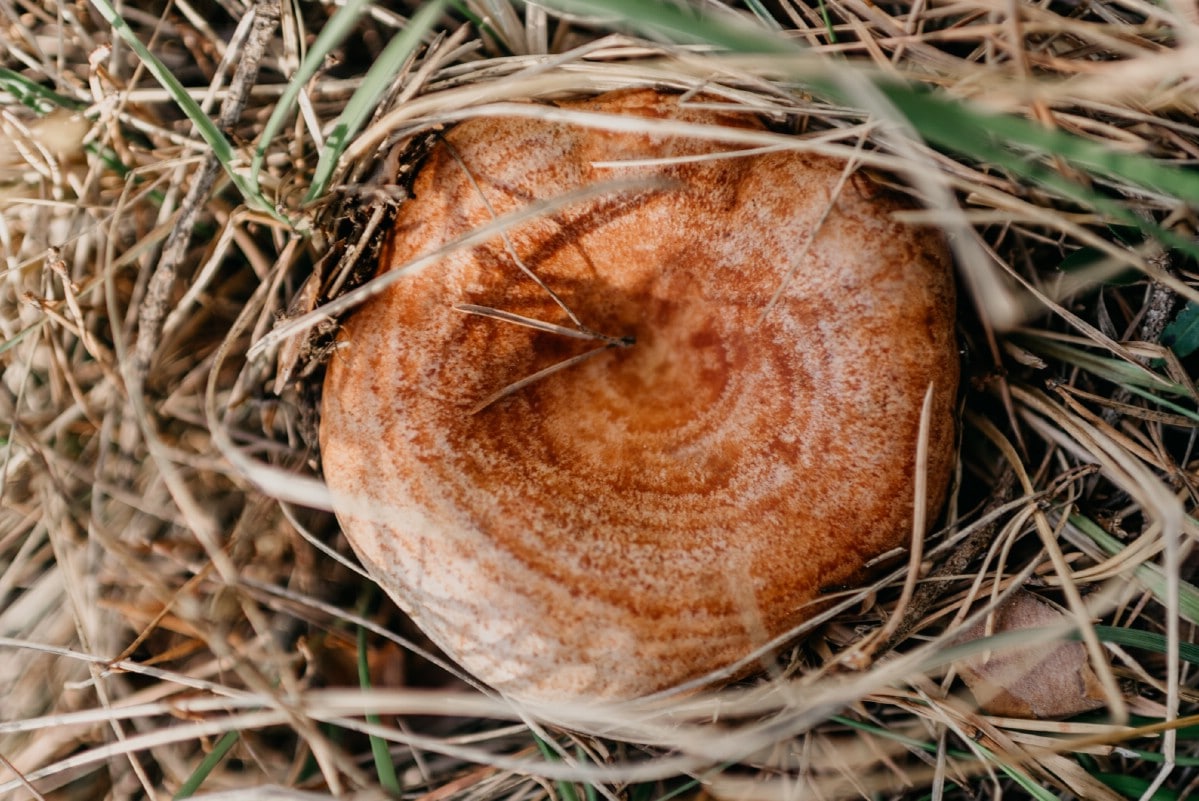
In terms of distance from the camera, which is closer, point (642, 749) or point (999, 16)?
point (999, 16)

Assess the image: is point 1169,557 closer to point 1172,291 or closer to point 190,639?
point 1172,291

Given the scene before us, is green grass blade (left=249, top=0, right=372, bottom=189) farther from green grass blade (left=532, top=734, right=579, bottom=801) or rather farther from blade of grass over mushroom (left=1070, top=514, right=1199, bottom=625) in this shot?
blade of grass over mushroom (left=1070, top=514, right=1199, bottom=625)

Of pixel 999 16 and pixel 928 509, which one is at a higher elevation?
pixel 999 16

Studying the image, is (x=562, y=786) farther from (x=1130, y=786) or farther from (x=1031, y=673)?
(x=1130, y=786)

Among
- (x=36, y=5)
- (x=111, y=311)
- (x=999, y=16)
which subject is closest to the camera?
(x=999, y=16)

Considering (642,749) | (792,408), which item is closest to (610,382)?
(792,408)

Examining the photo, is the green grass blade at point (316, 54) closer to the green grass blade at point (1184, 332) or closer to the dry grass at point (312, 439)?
the dry grass at point (312, 439)

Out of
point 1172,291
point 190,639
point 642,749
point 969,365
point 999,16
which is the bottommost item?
point 642,749

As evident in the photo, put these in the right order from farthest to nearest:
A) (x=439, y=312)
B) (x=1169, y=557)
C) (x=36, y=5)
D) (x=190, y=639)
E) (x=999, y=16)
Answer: (x=190, y=639)
(x=36, y=5)
(x=439, y=312)
(x=999, y=16)
(x=1169, y=557)
